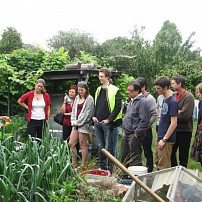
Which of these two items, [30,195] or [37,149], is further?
[37,149]

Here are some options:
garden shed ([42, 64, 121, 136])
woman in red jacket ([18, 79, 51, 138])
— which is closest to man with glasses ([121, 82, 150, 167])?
garden shed ([42, 64, 121, 136])

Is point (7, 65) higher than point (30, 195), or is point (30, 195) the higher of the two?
point (7, 65)

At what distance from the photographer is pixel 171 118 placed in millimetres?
4707

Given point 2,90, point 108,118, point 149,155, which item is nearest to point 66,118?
point 108,118

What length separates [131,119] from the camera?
5.17 m

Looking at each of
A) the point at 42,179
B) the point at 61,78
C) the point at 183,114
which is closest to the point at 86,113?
the point at 183,114

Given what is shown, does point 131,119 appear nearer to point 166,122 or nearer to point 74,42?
point 166,122

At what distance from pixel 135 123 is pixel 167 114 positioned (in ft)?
1.91

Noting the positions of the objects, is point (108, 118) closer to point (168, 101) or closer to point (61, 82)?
point (168, 101)

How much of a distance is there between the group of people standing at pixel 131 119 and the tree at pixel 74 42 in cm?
2209

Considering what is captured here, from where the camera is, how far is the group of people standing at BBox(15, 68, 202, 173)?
4816mm

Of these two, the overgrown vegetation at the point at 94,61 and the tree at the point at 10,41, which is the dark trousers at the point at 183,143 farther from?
the tree at the point at 10,41

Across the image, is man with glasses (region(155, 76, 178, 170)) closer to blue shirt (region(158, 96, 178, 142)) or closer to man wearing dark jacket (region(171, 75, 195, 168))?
blue shirt (region(158, 96, 178, 142))

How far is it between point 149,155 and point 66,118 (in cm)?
176
